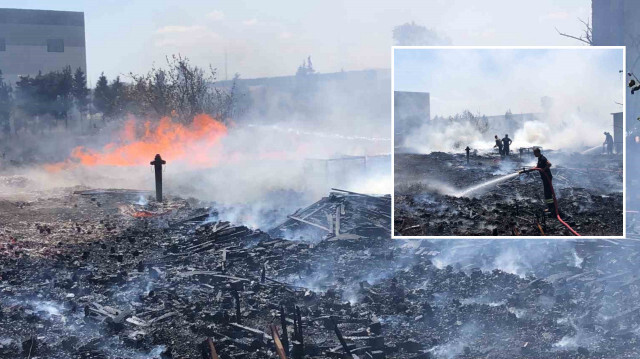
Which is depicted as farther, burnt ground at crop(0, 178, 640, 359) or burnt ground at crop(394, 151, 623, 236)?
burnt ground at crop(0, 178, 640, 359)

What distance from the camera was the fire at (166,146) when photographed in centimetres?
→ 2030

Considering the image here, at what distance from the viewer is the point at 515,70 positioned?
8.64 metres

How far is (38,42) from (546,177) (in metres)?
33.5

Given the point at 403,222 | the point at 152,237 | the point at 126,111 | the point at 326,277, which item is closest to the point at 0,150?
the point at 126,111

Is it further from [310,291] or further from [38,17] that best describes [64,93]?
[310,291]

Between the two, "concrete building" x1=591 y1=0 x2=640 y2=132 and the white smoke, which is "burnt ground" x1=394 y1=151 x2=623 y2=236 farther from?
"concrete building" x1=591 y1=0 x2=640 y2=132

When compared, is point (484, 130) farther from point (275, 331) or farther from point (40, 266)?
point (40, 266)

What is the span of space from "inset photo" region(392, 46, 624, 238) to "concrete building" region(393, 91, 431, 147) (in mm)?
17

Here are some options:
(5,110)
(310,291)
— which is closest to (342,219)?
(310,291)

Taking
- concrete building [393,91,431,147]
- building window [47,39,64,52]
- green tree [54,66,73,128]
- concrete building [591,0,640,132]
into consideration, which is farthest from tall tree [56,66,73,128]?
concrete building [393,91,431,147]

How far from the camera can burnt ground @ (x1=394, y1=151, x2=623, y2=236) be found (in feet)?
29.2

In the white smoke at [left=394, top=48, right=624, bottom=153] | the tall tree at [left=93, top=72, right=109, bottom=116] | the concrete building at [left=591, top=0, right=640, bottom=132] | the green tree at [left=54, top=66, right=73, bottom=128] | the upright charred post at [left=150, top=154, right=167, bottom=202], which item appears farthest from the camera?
the tall tree at [left=93, top=72, right=109, bottom=116]

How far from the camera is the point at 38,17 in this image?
3459 centimetres

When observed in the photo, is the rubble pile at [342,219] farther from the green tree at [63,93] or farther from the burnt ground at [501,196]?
the green tree at [63,93]
